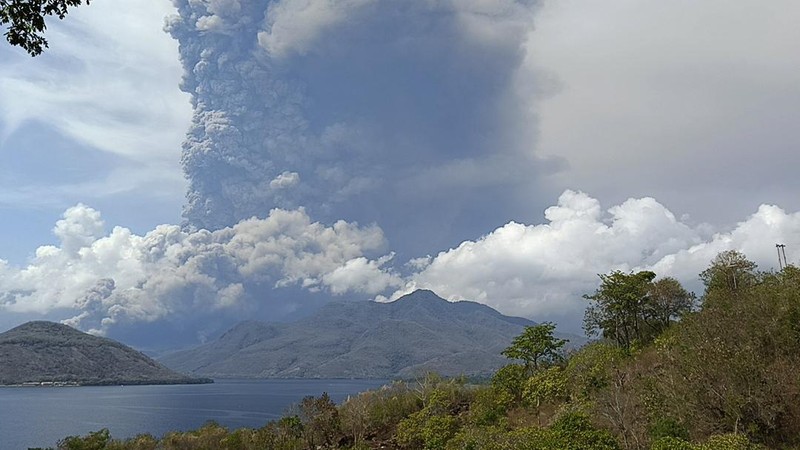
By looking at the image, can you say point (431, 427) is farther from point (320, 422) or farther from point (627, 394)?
point (627, 394)

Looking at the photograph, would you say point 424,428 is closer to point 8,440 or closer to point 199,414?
point 8,440

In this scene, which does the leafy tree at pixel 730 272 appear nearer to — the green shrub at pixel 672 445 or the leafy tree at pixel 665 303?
the leafy tree at pixel 665 303

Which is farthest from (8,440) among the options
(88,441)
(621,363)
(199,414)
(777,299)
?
(777,299)

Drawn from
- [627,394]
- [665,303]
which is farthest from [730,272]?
[627,394]

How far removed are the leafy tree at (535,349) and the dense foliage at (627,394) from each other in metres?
0.19

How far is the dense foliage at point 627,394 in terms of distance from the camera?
33.3 metres

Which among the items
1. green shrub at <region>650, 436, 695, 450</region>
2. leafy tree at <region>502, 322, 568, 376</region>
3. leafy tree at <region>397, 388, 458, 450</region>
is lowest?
leafy tree at <region>397, 388, 458, 450</region>

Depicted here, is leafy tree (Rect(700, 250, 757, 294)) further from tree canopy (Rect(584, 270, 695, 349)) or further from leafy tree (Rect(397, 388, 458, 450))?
leafy tree (Rect(397, 388, 458, 450))

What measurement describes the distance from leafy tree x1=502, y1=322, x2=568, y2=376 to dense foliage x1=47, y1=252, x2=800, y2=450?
0.19 m

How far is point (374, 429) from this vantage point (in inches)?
2859

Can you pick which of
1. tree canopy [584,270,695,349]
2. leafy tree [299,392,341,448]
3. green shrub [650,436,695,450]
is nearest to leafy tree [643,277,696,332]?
tree canopy [584,270,695,349]

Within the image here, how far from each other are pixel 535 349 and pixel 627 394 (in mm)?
34077

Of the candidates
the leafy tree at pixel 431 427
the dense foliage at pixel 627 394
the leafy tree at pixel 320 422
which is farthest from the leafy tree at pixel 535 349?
the leafy tree at pixel 320 422

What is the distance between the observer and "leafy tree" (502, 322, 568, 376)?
3002 inches
